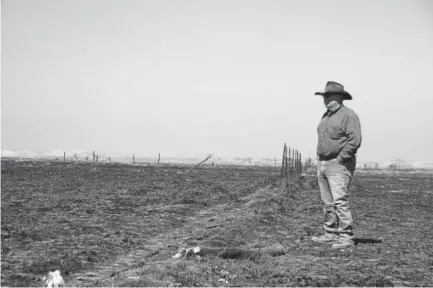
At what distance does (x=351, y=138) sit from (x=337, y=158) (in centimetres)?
40

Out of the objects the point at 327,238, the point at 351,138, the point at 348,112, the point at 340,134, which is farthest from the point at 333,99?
the point at 327,238

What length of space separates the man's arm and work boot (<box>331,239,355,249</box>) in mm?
1295

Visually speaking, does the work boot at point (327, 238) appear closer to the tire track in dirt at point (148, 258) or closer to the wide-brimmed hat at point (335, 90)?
the tire track in dirt at point (148, 258)

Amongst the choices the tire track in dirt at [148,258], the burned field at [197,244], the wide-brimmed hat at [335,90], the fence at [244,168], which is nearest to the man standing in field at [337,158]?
the wide-brimmed hat at [335,90]

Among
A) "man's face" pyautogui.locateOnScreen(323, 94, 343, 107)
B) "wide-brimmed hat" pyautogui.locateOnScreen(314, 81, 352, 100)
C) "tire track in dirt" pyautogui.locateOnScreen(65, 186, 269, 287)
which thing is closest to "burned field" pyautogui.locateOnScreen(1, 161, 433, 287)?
Result: "tire track in dirt" pyautogui.locateOnScreen(65, 186, 269, 287)

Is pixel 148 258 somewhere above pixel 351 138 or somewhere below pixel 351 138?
below

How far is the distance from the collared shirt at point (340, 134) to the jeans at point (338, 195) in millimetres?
184

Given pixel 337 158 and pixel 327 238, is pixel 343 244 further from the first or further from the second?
pixel 337 158

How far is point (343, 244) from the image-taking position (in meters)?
6.48

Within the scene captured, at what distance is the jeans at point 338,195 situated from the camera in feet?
21.9

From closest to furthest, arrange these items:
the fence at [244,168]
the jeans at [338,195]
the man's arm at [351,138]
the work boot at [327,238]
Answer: the man's arm at [351,138], the jeans at [338,195], the work boot at [327,238], the fence at [244,168]

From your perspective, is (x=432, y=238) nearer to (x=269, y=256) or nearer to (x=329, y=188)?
(x=329, y=188)

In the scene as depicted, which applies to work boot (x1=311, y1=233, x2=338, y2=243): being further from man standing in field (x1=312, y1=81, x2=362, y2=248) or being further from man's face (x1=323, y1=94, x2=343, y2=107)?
man's face (x1=323, y1=94, x2=343, y2=107)

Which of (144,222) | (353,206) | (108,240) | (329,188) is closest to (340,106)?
(329,188)
